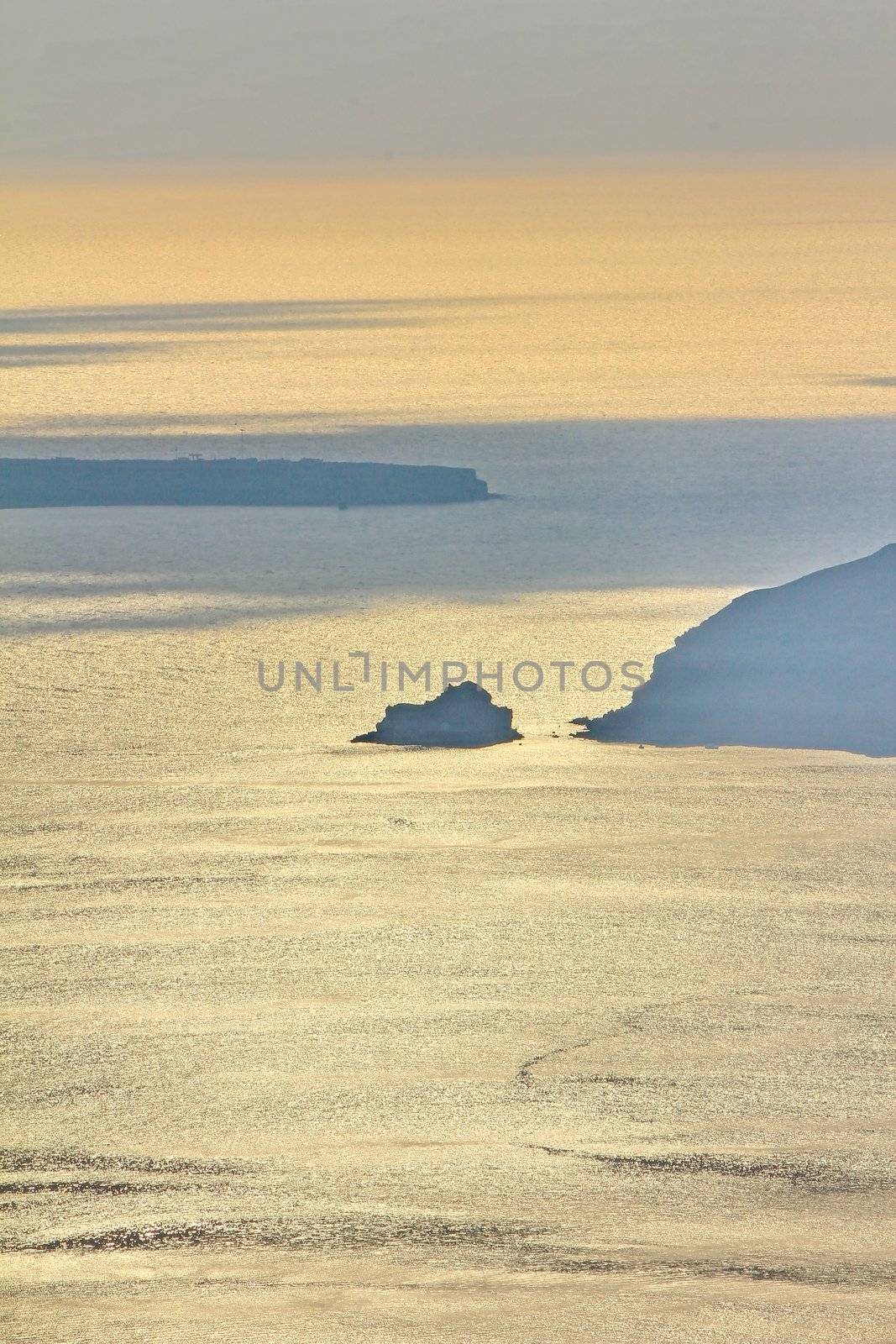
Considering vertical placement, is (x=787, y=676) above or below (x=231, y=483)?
below

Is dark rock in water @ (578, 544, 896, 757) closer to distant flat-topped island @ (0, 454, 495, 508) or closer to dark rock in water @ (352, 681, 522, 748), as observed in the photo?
dark rock in water @ (352, 681, 522, 748)

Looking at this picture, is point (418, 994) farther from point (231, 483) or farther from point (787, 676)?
point (231, 483)

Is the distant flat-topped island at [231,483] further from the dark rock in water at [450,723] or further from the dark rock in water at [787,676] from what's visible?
the dark rock in water at [450,723]

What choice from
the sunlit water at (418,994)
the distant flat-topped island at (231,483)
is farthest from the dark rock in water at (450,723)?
the distant flat-topped island at (231,483)

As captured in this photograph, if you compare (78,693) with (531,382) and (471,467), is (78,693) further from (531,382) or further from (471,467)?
(531,382)

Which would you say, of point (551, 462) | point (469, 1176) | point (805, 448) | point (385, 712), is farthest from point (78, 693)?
point (805, 448)

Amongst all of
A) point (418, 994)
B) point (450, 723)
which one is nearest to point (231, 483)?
point (450, 723)
